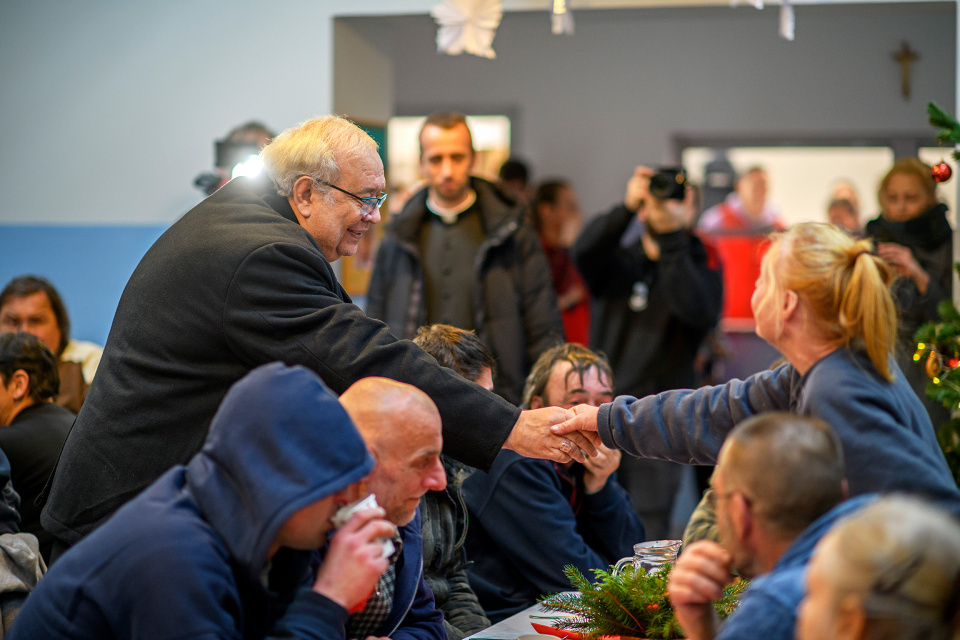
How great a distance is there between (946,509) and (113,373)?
164cm

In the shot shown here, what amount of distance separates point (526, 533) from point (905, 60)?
584cm

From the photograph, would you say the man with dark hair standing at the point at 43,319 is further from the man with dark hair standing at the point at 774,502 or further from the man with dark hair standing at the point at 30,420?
the man with dark hair standing at the point at 774,502

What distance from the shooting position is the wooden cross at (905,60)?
716cm

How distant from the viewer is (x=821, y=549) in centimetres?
118

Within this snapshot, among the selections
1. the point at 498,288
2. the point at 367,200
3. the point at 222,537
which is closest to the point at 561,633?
the point at 222,537

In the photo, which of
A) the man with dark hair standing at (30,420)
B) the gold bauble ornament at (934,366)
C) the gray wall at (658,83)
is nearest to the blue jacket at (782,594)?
the gold bauble ornament at (934,366)

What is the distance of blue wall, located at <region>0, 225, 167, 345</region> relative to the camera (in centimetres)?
480

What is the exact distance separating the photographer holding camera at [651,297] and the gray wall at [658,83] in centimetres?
328

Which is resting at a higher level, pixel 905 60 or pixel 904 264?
pixel 905 60

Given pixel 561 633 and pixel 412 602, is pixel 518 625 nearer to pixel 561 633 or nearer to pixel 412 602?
pixel 561 633

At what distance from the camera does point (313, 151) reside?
2336mm

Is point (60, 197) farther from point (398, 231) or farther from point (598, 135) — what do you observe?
point (598, 135)

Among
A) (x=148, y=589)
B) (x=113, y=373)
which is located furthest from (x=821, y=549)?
(x=113, y=373)

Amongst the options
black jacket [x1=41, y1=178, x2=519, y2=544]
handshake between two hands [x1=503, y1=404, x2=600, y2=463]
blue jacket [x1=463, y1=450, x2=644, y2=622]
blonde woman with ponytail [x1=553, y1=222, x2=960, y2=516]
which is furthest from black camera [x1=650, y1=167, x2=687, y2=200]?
black jacket [x1=41, y1=178, x2=519, y2=544]
